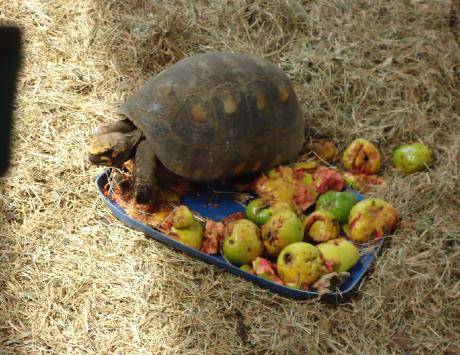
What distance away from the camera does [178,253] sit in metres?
3.33

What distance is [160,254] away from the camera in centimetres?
331

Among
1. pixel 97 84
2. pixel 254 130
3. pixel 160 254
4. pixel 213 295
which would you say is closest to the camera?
pixel 213 295

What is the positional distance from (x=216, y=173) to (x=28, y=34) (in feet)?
7.72

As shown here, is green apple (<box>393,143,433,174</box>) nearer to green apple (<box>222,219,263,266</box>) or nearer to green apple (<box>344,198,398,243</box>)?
green apple (<box>344,198,398,243</box>)

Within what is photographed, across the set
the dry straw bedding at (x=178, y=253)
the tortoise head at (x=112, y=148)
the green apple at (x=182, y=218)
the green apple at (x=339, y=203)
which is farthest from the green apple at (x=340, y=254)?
the tortoise head at (x=112, y=148)

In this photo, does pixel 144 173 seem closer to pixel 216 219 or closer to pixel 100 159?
pixel 100 159

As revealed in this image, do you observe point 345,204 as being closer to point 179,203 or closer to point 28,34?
point 179,203

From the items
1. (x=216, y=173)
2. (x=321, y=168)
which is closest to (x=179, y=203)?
(x=216, y=173)

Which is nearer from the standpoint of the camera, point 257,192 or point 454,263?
point 454,263

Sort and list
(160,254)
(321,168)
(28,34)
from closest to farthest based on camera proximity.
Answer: (160,254) < (321,168) < (28,34)

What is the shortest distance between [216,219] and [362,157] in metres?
1.13

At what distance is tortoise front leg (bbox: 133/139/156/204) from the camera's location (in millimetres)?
3367

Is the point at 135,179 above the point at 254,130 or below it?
below

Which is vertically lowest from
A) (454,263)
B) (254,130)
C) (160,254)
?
(160,254)
